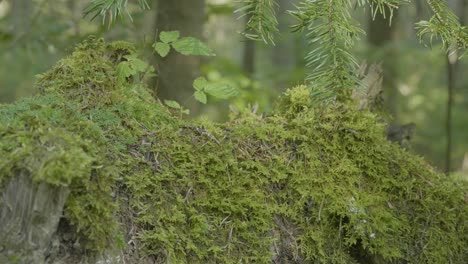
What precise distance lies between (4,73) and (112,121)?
33.9ft

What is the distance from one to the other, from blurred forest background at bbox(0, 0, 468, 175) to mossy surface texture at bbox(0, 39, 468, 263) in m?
0.44

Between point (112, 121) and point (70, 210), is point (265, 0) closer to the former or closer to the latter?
point (112, 121)

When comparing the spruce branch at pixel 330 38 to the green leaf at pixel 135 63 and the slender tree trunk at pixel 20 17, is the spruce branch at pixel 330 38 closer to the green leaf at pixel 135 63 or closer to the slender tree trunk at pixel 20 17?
the green leaf at pixel 135 63

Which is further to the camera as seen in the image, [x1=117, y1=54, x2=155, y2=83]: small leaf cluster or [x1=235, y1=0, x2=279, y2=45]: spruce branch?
[x1=117, y1=54, x2=155, y2=83]: small leaf cluster

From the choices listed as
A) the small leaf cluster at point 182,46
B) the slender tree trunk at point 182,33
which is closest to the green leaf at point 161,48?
the small leaf cluster at point 182,46

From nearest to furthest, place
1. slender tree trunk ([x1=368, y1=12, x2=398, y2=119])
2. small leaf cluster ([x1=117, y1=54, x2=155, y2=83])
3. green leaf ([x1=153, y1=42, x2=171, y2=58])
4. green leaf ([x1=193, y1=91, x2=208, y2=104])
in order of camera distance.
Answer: small leaf cluster ([x1=117, y1=54, x2=155, y2=83]) < green leaf ([x1=193, y1=91, x2=208, y2=104]) < green leaf ([x1=153, y1=42, x2=171, y2=58]) < slender tree trunk ([x1=368, y1=12, x2=398, y2=119])

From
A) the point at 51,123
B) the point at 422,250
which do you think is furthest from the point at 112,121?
the point at 422,250

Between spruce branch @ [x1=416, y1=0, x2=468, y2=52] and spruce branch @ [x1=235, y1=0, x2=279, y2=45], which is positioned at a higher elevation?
spruce branch @ [x1=416, y1=0, x2=468, y2=52]

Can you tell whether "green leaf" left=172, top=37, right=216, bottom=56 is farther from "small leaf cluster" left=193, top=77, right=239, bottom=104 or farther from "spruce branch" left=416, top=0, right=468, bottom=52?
"spruce branch" left=416, top=0, right=468, bottom=52

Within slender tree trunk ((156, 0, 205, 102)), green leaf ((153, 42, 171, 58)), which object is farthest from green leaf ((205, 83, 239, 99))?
slender tree trunk ((156, 0, 205, 102))

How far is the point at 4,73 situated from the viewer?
1167 cm

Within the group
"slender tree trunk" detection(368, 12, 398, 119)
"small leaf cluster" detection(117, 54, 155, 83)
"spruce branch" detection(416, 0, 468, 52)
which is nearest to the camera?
"spruce branch" detection(416, 0, 468, 52)

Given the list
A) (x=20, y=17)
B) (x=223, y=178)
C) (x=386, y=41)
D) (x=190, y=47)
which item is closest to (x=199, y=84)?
(x=190, y=47)

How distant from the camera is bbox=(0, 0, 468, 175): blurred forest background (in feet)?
17.9
